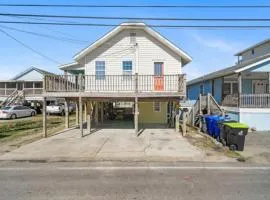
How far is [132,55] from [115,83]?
2.30 metres

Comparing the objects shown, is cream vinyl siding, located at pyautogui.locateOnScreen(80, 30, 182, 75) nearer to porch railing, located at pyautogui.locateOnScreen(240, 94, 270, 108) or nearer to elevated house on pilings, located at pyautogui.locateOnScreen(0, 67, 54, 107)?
porch railing, located at pyautogui.locateOnScreen(240, 94, 270, 108)

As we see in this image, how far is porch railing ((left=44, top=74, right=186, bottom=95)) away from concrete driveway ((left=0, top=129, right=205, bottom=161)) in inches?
137

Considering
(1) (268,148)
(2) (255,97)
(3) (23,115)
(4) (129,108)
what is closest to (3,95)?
(3) (23,115)

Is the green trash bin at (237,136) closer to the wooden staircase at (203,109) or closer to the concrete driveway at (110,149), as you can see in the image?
the concrete driveway at (110,149)

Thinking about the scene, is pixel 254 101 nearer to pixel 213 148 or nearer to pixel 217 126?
pixel 217 126

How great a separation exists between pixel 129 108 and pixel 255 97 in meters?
11.2

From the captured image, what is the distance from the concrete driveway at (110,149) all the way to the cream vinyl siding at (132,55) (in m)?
6.71
